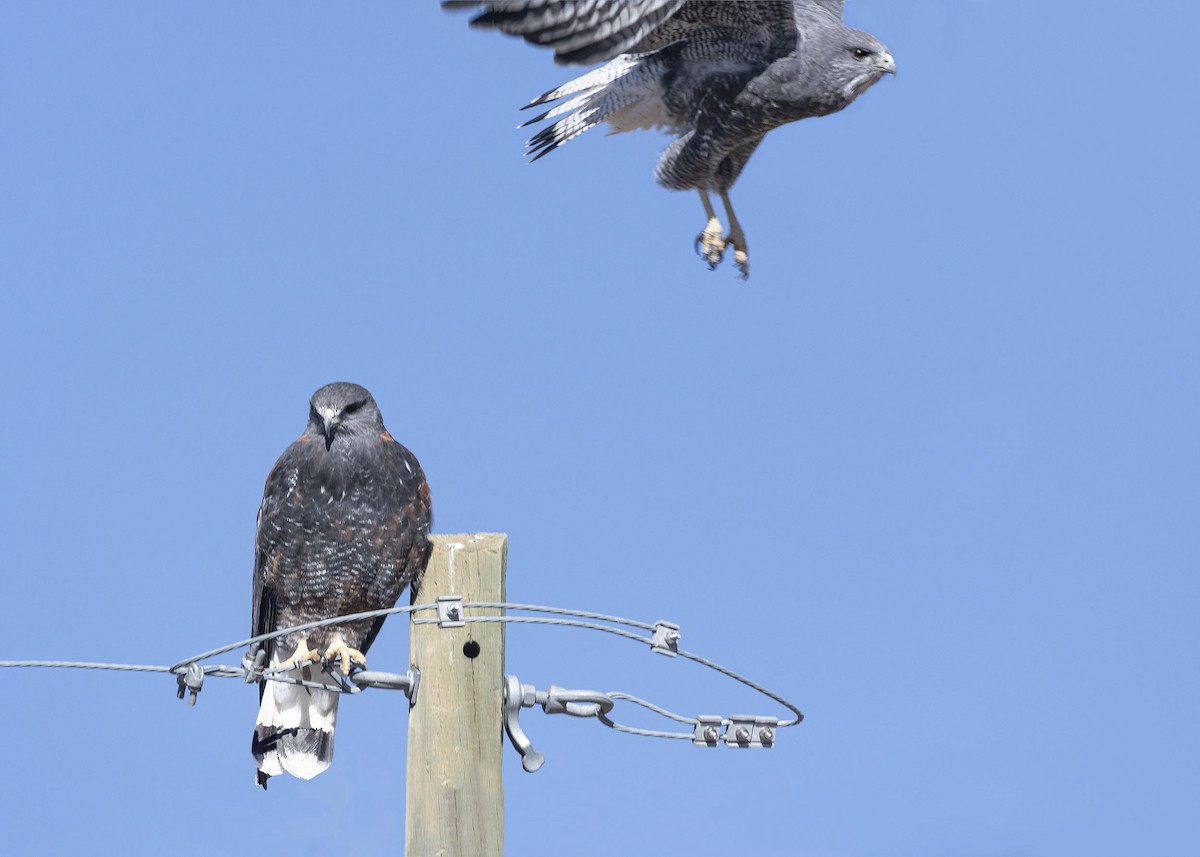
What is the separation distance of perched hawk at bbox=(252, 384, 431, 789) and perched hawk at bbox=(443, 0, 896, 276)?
9.10 ft

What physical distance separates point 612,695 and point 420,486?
1.37 m

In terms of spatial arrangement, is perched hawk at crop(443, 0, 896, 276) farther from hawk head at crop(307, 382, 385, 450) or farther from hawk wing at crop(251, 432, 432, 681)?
hawk wing at crop(251, 432, 432, 681)

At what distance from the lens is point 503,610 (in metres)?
4.59

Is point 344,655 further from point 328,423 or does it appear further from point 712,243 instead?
point 712,243

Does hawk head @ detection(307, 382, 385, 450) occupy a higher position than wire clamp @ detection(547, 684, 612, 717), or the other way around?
hawk head @ detection(307, 382, 385, 450)

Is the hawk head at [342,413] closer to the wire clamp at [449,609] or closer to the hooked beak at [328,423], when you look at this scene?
the hooked beak at [328,423]

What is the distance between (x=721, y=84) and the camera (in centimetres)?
800

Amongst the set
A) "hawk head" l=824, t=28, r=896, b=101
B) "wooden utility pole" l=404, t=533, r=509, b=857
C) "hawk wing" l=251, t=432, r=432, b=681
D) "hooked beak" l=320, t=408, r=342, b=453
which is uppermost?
"hawk head" l=824, t=28, r=896, b=101

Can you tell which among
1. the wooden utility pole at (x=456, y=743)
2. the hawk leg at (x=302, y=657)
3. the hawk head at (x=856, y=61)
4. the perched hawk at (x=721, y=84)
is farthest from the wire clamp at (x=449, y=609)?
the hawk head at (x=856, y=61)

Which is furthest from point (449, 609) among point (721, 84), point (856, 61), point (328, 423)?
point (856, 61)

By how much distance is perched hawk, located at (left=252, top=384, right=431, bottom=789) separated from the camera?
18.4 feet

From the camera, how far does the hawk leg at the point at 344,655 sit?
5.31m

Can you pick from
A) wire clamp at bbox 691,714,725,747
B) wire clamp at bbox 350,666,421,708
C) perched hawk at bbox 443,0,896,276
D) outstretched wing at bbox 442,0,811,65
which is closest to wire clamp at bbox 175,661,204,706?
wire clamp at bbox 350,666,421,708

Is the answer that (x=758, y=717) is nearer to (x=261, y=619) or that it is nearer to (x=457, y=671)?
(x=457, y=671)
